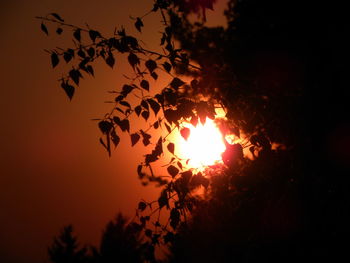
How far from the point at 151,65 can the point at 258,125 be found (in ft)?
3.59

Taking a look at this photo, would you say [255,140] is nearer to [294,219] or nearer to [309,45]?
[294,219]

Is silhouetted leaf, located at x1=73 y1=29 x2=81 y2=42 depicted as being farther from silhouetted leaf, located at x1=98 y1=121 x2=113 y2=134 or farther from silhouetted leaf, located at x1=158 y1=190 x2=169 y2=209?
silhouetted leaf, located at x1=158 y1=190 x2=169 y2=209

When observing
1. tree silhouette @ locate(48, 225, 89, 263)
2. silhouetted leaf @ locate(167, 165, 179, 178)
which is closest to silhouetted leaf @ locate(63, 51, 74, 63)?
silhouetted leaf @ locate(167, 165, 179, 178)

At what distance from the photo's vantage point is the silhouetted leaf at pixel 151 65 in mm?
2273

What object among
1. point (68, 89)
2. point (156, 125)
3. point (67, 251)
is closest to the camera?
point (68, 89)

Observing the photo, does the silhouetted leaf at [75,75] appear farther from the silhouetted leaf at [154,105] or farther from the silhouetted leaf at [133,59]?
the silhouetted leaf at [154,105]

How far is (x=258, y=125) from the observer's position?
260 centimetres

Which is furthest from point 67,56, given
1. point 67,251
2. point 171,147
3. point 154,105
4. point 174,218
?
point 67,251

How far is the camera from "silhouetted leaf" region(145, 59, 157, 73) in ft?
7.46

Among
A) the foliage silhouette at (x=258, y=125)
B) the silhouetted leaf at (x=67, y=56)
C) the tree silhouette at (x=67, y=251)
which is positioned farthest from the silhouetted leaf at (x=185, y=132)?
the tree silhouette at (x=67, y=251)

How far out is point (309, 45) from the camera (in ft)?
18.0

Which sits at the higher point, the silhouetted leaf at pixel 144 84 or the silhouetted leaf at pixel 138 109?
the silhouetted leaf at pixel 144 84

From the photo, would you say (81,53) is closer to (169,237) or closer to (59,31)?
(59,31)

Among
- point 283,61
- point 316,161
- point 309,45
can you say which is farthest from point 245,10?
point 316,161
